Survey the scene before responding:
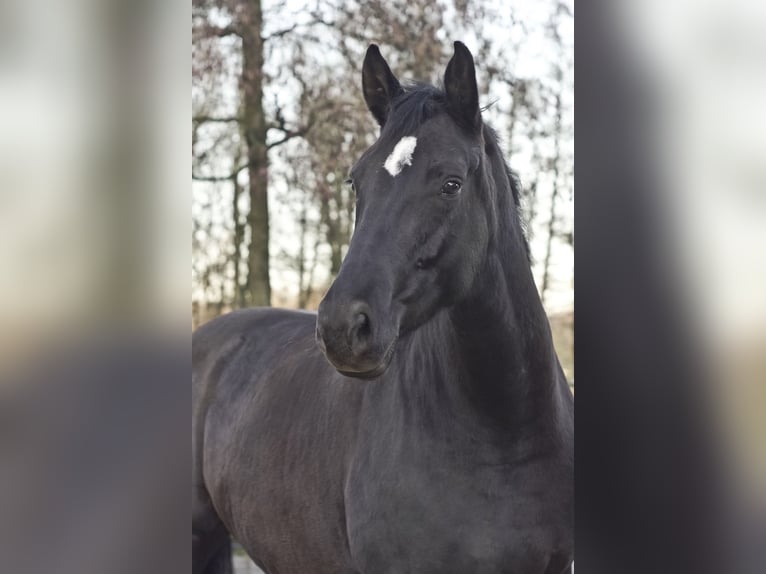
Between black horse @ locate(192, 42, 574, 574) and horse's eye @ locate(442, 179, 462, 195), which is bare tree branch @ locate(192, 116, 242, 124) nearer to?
black horse @ locate(192, 42, 574, 574)

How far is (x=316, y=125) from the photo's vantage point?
636 centimetres

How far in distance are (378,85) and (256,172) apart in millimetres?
4203

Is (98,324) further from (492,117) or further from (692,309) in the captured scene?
(492,117)

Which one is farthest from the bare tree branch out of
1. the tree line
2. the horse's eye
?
the horse's eye

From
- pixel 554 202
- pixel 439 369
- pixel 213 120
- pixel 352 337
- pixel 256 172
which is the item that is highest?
pixel 213 120

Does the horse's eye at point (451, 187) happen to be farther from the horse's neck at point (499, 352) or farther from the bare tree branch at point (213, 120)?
the bare tree branch at point (213, 120)

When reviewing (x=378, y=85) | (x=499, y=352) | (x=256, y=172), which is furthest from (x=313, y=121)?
(x=499, y=352)

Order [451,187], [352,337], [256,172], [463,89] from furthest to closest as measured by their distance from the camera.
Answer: [256,172] → [463,89] → [451,187] → [352,337]

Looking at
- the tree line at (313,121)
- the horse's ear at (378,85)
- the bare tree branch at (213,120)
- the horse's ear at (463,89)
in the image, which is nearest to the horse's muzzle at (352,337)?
the horse's ear at (463,89)

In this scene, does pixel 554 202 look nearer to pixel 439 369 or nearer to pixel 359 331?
pixel 439 369

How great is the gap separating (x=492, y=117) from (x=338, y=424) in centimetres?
380

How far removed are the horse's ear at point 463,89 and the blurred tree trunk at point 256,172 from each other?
14.5ft

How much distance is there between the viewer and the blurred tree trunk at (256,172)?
21.1 ft

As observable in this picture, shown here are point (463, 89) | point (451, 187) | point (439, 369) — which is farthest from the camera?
point (439, 369)
